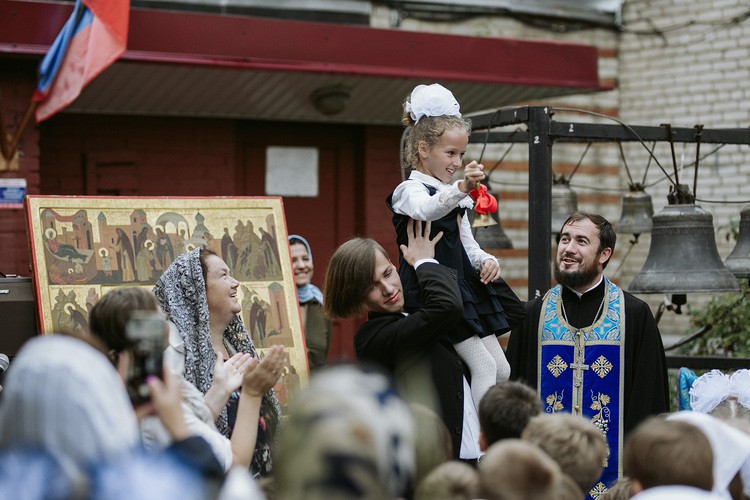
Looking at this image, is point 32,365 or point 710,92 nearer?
point 32,365

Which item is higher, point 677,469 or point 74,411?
point 74,411

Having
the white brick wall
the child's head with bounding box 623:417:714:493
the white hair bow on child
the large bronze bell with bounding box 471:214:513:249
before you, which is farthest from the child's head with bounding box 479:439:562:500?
the white brick wall

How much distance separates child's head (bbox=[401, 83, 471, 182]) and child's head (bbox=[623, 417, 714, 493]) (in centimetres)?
173

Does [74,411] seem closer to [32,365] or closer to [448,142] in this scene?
[32,365]

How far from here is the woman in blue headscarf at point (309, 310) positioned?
712cm

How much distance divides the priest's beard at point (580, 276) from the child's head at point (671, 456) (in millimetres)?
2491

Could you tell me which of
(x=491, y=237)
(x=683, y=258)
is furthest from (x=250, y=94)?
(x=683, y=258)

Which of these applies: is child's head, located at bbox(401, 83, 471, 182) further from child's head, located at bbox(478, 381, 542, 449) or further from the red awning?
the red awning

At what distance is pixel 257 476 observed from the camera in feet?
12.9

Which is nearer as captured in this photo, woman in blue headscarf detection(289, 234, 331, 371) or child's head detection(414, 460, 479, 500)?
child's head detection(414, 460, 479, 500)

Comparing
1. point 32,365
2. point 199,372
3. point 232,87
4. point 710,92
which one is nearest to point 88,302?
point 199,372

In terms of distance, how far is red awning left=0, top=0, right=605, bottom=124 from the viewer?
7.32 metres

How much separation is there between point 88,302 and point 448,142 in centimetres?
171

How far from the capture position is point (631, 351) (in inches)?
200
